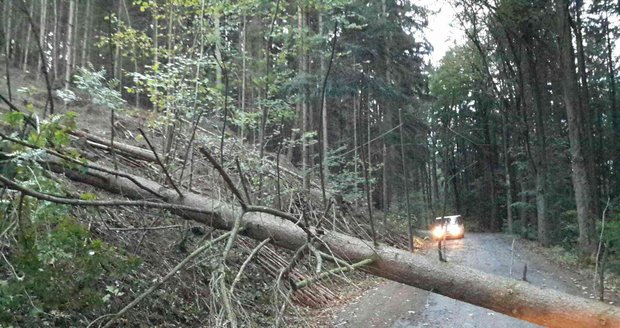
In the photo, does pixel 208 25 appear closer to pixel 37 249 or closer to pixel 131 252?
pixel 131 252

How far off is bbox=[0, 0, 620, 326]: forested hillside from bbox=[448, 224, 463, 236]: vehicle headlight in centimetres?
324

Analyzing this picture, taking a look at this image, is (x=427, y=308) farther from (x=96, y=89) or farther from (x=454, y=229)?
(x=454, y=229)

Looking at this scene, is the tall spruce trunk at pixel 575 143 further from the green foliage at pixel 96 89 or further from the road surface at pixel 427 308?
the green foliage at pixel 96 89

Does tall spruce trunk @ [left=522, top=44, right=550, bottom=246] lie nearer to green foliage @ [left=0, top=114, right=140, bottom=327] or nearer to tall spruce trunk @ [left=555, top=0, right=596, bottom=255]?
tall spruce trunk @ [left=555, top=0, right=596, bottom=255]

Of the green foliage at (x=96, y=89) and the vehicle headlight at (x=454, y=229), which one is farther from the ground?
the green foliage at (x=96, y=89)

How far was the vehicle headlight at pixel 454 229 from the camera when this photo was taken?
21594 mm

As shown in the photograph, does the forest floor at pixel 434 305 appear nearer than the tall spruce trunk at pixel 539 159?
Yes

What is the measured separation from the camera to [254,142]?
13297mm

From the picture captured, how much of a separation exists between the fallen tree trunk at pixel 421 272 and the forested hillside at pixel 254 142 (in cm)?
5

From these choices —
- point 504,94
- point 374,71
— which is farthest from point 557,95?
point 374,71

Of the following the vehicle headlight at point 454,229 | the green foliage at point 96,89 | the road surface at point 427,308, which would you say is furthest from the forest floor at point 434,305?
the vehicle headlight at point 454,229

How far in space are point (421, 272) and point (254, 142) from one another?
30.5 ft

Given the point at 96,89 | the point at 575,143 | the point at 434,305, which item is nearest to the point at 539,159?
the point at 575,143

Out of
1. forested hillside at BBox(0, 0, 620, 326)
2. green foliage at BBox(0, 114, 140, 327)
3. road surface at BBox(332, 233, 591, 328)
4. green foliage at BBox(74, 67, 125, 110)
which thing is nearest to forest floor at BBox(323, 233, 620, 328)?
road surface at BBox(332, 233, 591, 328)
